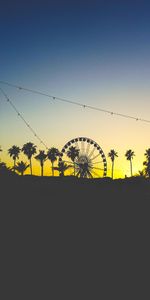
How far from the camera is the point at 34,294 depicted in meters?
12.8

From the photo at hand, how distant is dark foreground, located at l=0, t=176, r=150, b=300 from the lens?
1340 cm

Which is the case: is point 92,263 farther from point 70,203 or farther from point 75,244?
point 70,203

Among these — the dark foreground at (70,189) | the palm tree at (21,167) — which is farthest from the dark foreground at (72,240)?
the palm tree at (21,167)

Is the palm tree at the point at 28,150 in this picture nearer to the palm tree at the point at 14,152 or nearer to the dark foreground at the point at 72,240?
the palm tree at the point at 14,152

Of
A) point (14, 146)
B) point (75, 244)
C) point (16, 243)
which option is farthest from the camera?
point (14, 146)

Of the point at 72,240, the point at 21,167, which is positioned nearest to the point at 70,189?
the point at 72,240

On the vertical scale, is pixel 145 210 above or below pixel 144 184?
below

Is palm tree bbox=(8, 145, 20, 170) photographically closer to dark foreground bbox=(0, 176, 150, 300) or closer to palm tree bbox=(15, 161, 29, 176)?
palm tree bbox=(15, 161, 29, 176)

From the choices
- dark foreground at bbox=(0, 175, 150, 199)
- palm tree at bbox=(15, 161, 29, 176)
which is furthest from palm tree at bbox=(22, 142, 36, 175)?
dark foreground at bbox=(0, 175, 150, 199)

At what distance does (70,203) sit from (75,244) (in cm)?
240

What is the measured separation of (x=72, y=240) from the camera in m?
15.2

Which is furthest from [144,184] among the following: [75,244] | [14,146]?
[14,146]

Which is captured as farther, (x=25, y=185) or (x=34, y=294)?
(x=25, y=185)

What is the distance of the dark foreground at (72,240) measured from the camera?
13.4 meters
